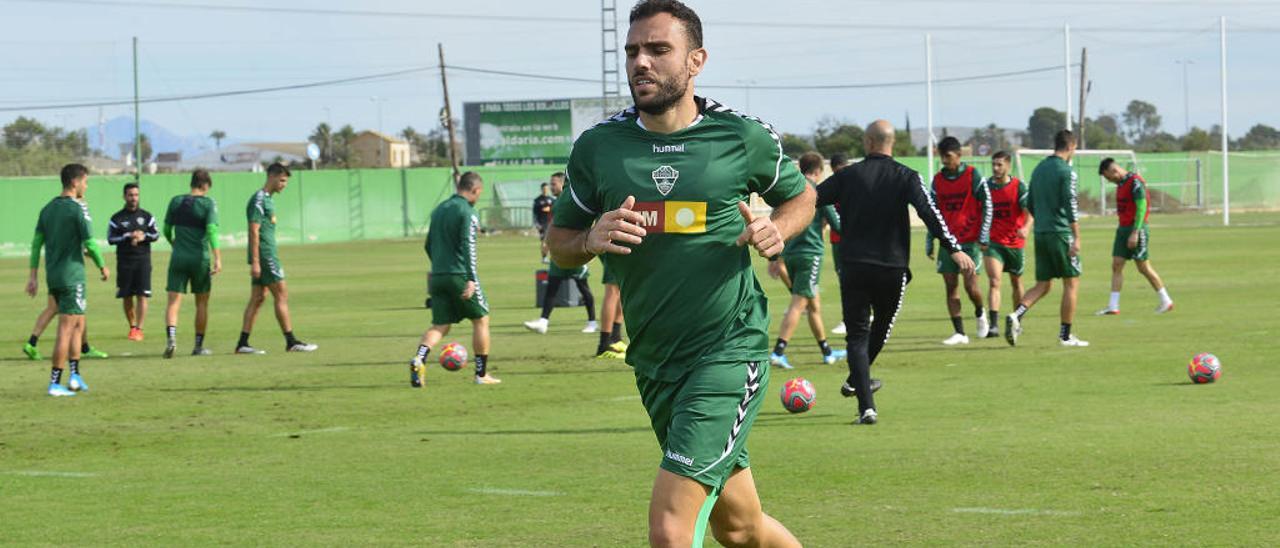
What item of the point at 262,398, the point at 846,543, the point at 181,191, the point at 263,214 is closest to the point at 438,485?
the point at 846,543

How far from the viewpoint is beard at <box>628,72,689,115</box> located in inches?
233

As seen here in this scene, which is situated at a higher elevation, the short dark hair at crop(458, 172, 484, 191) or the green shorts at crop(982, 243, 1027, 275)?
the short dark hair at crop(458, 172, 484, 191)

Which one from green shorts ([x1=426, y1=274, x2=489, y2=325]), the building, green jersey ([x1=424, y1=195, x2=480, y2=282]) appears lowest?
green shorts ([x1=426, y1=274, x2=489, y2=325])

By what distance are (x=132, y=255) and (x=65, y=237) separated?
673 centimetres

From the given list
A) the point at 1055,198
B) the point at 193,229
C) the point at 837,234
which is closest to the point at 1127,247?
the point at 1055,198

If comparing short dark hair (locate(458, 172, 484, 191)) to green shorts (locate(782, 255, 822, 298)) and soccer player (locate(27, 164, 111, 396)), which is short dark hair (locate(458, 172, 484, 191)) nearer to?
green shorts (locate(782, 255, 822, 298))

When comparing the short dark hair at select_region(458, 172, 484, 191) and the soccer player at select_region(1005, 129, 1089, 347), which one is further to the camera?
the soccer player at select_region(1005, 129, 1089, 347)

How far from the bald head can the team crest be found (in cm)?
686

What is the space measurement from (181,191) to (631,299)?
58.6 m

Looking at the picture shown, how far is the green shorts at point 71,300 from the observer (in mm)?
15445

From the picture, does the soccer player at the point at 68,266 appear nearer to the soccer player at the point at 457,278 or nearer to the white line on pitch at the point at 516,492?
the soccer player at the point at 457,278

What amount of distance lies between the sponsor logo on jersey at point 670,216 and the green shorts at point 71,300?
425 inches

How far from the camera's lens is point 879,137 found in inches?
501

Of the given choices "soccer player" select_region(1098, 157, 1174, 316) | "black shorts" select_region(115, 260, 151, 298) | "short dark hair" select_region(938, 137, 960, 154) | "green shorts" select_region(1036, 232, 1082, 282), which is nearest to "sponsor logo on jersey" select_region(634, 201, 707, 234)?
"short dark hair" select_region(938, 137, 960, 154)
